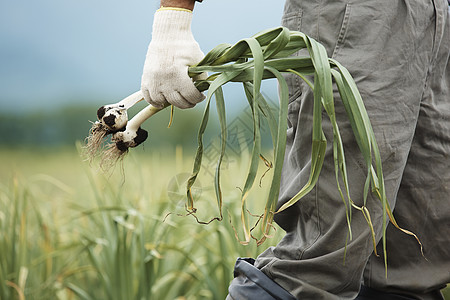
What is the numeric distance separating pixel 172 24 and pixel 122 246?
1.12m

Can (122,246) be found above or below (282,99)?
below

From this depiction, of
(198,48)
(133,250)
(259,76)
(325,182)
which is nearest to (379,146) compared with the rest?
(325,182)

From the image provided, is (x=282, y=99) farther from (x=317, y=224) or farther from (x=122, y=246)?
(x=122, y=246)

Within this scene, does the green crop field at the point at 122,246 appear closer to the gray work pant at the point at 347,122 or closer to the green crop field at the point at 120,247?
the green crop field at the point at 120,247

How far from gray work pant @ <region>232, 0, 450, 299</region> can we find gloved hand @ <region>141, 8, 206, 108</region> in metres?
0.23

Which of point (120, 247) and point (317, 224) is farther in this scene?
point (120, 247)

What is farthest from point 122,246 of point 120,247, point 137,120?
point 137,120

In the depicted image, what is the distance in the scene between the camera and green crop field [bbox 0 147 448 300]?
2131 millimetres

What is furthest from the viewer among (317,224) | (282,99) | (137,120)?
(137,120)

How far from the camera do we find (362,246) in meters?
1.24

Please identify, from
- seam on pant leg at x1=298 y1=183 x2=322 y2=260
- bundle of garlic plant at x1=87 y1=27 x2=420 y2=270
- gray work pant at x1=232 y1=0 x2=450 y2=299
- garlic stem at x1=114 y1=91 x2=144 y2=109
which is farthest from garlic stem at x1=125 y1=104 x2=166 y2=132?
seam on pant leg at x1=298 y1=183 x2=322 y2=260

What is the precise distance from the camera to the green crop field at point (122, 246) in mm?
2131

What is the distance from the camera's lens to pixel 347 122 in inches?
47.6

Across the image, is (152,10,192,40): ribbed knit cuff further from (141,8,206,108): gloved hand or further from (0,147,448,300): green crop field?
(0,147,448,300): green crop field
